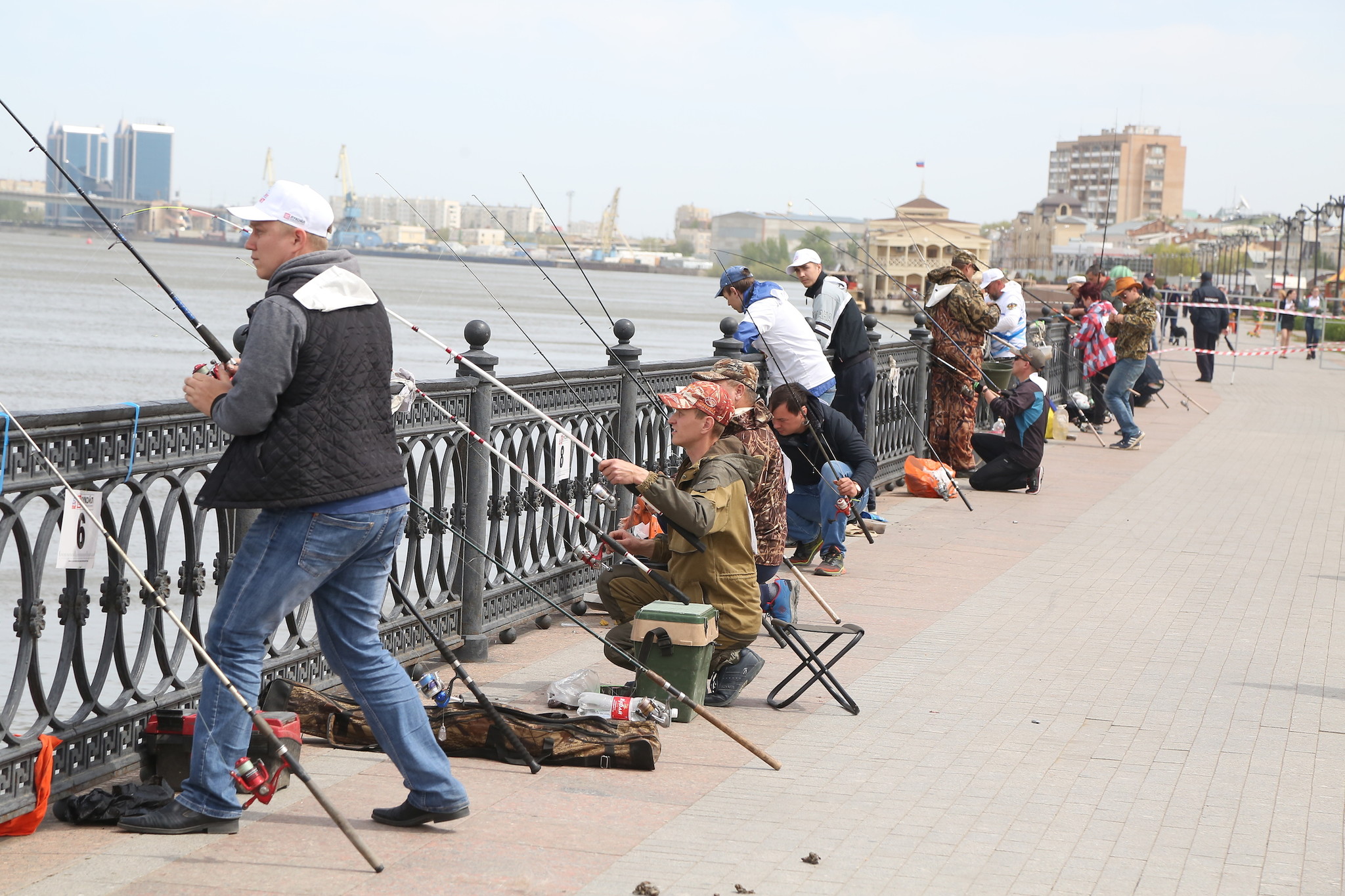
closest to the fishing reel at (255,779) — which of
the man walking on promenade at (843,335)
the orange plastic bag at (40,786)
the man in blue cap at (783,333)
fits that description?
the orange plastic bag at (40,786)

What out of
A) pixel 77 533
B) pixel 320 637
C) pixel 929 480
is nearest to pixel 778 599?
pixel 320 637

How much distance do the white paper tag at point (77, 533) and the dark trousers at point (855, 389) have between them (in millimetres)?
7211

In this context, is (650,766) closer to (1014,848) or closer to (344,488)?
(1014,848)

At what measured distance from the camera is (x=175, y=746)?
4.73 metres

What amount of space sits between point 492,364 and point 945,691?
249 centimetres

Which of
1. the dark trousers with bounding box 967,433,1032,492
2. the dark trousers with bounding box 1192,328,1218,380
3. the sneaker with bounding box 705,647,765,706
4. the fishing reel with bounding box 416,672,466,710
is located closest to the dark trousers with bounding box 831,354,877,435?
the dark trousers with bounding box 967,433,1032,492

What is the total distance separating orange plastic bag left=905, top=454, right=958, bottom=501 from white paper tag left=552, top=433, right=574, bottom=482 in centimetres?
607

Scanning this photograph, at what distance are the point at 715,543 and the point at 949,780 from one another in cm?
130

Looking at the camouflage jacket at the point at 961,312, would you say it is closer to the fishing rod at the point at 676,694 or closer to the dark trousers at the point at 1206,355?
the fishing rod at the point at 676,694

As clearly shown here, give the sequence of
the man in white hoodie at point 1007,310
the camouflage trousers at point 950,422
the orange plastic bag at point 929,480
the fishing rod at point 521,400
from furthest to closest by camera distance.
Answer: the man in white hoodie at point 1007,310 → the camouflage trousers at point 950,422 → the orange plastic bag at point 929,480 → the fishing rod at point 521,400

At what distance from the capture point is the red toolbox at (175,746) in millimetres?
4711

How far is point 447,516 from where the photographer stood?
6.99 m

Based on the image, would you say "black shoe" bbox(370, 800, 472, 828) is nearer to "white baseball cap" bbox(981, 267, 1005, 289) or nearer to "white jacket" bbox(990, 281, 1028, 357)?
"white baseball cap" bbox(981, 267, 1005, 289)

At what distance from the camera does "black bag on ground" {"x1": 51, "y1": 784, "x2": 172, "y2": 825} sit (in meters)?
4.49
